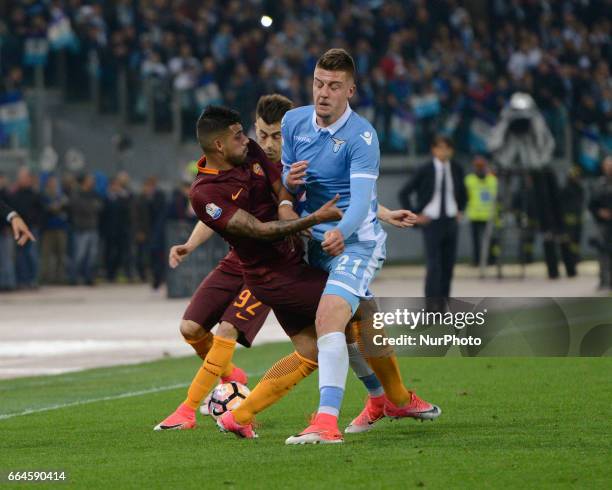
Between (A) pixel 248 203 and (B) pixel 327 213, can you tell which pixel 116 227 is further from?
(B) pixel 327 213

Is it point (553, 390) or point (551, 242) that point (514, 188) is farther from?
point (553, 390)

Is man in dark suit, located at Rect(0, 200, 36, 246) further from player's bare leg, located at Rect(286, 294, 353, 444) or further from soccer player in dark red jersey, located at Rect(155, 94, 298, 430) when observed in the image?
player's bare leg, located at Rect(286, 294, 353, 444)

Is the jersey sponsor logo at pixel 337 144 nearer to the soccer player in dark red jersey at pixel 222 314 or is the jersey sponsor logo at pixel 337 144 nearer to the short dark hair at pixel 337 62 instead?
the short dark hair at pixel 337 62

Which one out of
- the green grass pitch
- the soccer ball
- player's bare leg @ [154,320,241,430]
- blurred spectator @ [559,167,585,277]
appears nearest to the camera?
the green grass pitch

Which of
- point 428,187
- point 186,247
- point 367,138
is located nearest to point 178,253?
point 186,247

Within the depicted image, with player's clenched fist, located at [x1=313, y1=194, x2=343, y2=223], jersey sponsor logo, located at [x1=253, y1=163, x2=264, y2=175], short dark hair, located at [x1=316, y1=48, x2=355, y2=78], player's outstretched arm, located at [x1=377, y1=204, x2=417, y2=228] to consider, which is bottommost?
player's outstretched arm, located at [x1=377, y1=204, x2=417, y2=228]

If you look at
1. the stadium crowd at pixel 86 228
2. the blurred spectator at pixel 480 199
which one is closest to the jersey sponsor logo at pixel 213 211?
the stadium crowd at pixel 86 228

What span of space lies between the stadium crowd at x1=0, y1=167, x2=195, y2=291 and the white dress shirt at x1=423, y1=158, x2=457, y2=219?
25.9 feet

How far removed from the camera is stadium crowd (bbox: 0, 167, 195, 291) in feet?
85.3

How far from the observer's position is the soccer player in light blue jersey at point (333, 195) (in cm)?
821

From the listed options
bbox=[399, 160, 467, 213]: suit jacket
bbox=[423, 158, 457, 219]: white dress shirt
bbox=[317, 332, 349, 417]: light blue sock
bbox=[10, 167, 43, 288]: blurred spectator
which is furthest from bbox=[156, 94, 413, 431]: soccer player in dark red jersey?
bbox=[10, 167, 43, 288]: blurred spectator

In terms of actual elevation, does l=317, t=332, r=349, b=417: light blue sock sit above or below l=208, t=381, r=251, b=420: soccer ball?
above

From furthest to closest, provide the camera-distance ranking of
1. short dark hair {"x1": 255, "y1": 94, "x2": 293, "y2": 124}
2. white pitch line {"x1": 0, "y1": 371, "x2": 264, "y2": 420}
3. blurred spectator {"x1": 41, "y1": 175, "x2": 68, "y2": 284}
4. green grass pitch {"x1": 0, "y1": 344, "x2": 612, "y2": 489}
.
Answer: blurred spectator {"x1": 41, "y1": 175, "x2": 68, "y2": 284}, white pitch line {"x1": 0, "y1": 371, "x2": 264, "y2": 420}, short dark hair {"x1": 255, "y1": 94, "x2": 293, "y2": 124}, green grass pitch {"x1": 0, "y1": 344, "x2": 612, "y2": 489}

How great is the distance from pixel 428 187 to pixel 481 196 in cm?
1101
